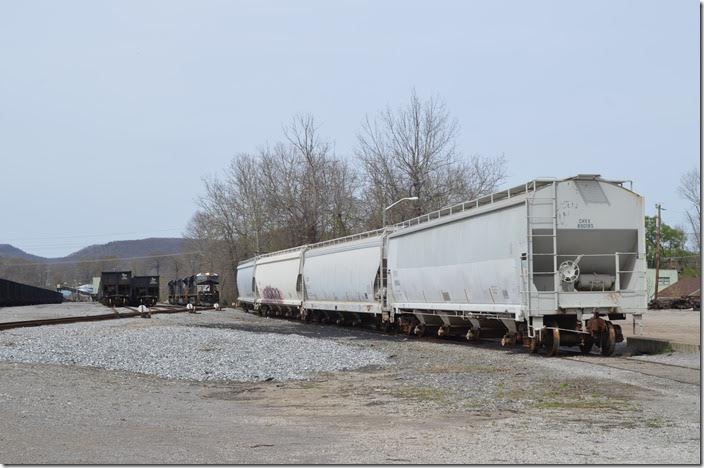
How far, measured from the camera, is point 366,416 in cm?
1038

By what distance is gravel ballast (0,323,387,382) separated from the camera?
52.2 ft

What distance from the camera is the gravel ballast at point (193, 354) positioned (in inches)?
626

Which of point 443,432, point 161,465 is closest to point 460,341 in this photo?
point 443,432

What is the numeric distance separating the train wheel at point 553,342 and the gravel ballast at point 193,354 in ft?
13.1

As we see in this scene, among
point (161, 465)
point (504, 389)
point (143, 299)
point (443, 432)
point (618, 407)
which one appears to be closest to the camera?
point (161, 465)

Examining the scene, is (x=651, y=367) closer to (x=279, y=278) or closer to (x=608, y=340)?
(x=608, y=340)

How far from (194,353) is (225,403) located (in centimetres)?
724

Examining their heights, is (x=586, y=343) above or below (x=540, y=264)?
below

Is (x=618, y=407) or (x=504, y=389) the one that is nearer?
(x=618, y=407)

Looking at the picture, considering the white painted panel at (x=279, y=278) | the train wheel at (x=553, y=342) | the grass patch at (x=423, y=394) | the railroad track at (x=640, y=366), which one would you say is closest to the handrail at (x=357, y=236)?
the white painted panel at (x=279, y=278)

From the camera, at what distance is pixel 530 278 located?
1827 centimetres

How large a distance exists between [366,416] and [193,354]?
30.1 feet

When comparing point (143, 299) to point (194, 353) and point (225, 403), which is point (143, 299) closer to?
point (194, 353)

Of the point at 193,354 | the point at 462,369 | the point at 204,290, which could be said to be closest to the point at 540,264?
the point at 462,369
